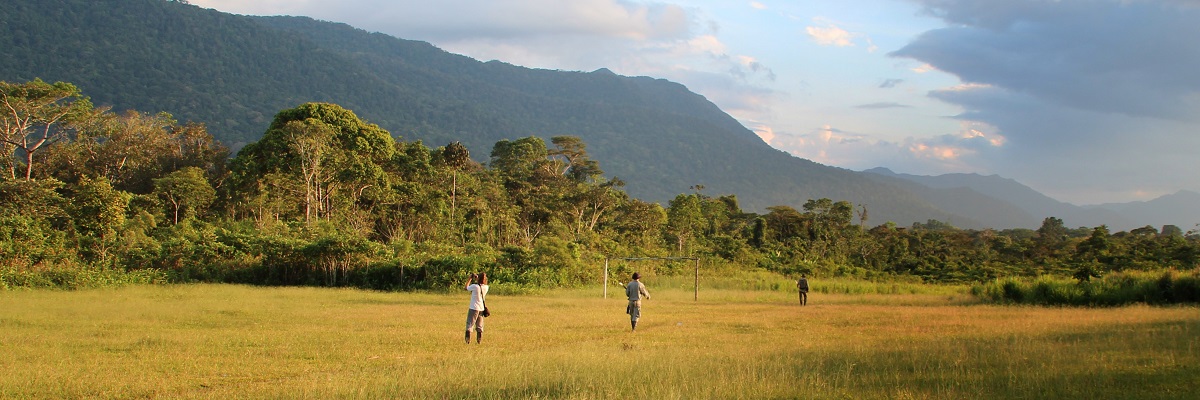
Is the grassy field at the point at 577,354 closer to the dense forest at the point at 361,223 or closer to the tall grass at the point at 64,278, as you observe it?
the tall grass at the point at 64,278

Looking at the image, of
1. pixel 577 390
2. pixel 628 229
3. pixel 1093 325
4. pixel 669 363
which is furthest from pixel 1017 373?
pixel 628 229

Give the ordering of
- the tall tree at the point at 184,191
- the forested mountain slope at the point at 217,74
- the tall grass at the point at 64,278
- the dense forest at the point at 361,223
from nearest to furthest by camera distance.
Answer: the tall grass at the point at 64,278
the dense forest at the point at 361,223
the tall tree at the point at 184,191
the forested mountain slope at the point at 217,74

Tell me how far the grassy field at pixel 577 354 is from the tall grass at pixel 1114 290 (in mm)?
6732

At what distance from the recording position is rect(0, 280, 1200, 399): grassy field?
913 cm

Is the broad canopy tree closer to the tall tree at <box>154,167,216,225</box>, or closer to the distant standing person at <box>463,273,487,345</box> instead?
the tall tree at <box>154,167,216,225</box>

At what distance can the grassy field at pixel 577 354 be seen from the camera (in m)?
9.13

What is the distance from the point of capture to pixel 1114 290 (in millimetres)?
27266

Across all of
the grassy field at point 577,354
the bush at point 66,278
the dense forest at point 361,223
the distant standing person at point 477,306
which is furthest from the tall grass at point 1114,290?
the bush at point 66,278

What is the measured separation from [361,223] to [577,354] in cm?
3554

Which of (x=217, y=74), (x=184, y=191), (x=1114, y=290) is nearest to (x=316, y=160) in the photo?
(x=184, y=191)

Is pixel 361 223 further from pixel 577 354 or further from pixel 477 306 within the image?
pixel 577 354

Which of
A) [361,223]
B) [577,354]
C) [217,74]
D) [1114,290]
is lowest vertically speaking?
[577,354]

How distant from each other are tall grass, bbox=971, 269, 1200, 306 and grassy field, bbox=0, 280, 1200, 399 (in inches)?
265

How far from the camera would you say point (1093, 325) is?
17141mm
